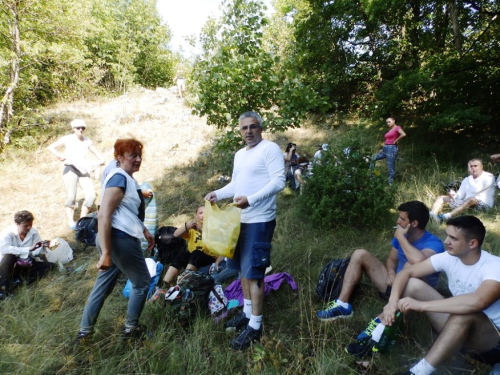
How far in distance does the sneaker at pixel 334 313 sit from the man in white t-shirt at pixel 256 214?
0.62 metres

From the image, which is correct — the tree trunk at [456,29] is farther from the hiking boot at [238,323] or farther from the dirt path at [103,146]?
the hiking boot at [238,323]

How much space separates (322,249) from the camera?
154 inches

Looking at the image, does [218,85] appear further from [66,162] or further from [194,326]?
[194,326]

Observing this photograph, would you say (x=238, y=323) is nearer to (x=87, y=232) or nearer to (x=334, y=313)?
(x=334, y=313)

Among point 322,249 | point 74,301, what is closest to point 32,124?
A: point 74,301

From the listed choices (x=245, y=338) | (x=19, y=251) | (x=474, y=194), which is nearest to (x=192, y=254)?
(x=245, y=338)

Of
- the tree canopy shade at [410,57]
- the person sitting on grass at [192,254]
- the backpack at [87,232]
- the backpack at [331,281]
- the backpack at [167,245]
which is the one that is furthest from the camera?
the tree canopy shade at [410,57]

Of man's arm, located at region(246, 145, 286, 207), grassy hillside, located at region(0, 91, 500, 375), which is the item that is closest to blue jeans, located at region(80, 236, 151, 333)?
grassy hillside, located at region(0, 91, 500, 375)

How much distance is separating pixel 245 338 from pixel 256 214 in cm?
102

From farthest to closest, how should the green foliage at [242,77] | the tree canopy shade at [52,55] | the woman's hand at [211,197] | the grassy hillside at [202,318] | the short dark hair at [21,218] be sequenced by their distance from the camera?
the tree canopy shade at [52,55], the green foliage at [242,77], the short dark hair at [21,218], the woman's hand at [211,197], the grassy hillside at [202,318]

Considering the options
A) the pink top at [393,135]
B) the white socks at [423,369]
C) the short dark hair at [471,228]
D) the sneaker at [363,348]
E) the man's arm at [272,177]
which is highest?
the pink top at [393,135]

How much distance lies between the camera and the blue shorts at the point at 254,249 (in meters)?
2.37

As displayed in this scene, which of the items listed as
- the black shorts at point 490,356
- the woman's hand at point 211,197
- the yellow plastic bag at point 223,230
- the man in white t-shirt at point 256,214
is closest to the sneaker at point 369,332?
the black shorts at point 490,356

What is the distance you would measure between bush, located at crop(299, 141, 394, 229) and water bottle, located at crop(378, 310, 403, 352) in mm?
2091
